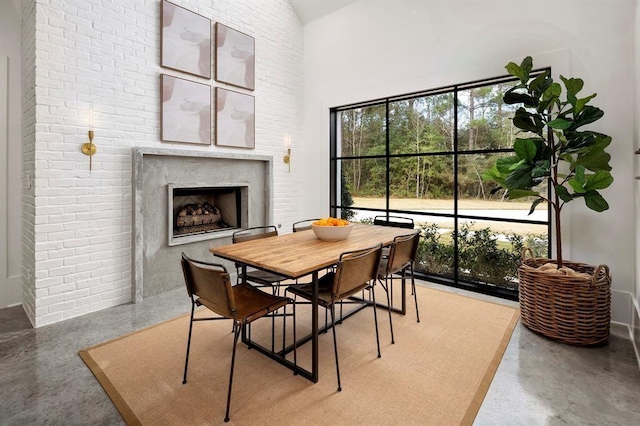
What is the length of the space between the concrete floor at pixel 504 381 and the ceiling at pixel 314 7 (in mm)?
4583

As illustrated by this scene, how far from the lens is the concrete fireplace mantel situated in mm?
3275

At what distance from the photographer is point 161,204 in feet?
11.5

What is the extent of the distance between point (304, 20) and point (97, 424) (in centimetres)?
542

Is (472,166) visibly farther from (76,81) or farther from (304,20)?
(76,81)

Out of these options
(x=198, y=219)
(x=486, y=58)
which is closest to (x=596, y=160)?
(x=486, y=58)

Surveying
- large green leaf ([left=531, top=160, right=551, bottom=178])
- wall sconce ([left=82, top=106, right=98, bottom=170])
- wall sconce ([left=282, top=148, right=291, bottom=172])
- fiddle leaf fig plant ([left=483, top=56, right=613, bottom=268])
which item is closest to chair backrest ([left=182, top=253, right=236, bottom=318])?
wall sconce ([left=82, top=106, right=98, bottom=170])

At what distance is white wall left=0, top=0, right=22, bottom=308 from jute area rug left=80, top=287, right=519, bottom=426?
165cm

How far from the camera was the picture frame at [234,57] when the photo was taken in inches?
157

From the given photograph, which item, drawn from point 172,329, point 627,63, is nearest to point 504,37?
point 627,63

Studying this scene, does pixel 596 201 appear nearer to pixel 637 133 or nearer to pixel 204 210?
pixel 637 133

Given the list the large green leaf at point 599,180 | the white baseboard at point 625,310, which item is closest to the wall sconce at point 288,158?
the large green leaf at point 599,180

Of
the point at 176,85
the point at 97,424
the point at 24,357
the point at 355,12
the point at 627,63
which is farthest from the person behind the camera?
the point at 355,12

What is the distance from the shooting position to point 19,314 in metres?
3.00

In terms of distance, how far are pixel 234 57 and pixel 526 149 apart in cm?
349
